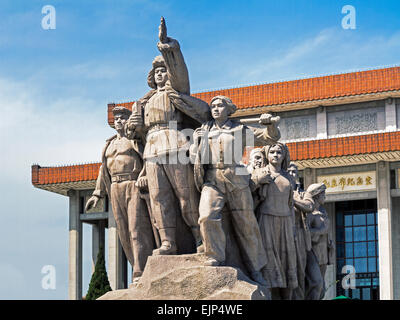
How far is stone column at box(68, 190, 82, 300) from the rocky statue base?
23.5 m

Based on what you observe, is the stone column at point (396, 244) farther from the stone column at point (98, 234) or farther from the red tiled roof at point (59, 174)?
the stone column at point (98, 234)

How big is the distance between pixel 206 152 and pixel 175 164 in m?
0.42

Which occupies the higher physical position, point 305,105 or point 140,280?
point 305,105

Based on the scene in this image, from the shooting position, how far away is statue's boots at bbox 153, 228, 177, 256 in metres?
8.84

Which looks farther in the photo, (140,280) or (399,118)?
(399,118)

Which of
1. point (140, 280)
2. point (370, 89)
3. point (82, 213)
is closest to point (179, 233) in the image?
point (140, 280)

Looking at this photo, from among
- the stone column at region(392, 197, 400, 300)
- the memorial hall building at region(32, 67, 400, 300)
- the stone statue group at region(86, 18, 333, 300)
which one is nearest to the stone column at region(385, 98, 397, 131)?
the memorial hall building at region(32, 67, 400, 300)

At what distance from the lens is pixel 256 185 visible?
9.03 metres

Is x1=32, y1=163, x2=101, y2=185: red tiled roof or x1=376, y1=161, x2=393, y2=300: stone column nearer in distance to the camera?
x1=376, y1=161, x2=393, y2=300: stone column

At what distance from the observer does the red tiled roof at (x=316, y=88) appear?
91.7ft

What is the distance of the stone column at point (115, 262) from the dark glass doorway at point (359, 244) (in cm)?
801

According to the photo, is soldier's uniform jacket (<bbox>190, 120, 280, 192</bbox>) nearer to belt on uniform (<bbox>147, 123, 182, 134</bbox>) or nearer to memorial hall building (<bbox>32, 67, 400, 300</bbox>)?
belt on uniform (<bbox>147, 123, 182, 134</bbox>)
